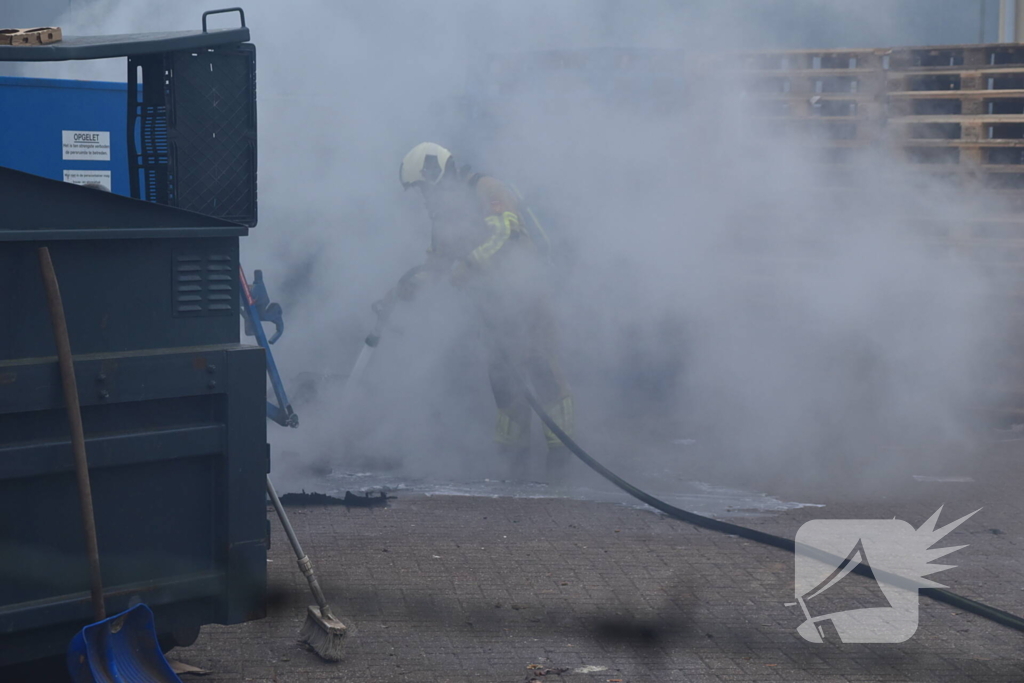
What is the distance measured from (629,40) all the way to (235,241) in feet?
16.5

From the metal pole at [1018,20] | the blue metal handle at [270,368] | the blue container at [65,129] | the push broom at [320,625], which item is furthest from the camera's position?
the metal pole at [1018,20]

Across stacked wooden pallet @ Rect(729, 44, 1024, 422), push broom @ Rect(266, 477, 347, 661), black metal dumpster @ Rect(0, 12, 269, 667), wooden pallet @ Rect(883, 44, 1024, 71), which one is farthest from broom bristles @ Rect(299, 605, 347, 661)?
wooden pallet @ Rect(883, 44, 1024, 71)

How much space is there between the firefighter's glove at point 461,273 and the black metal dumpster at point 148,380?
278 cm

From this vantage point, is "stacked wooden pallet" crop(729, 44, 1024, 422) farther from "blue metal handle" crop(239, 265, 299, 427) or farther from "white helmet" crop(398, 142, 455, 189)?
"blue metal handle" crop(239, 265, 299, 427)

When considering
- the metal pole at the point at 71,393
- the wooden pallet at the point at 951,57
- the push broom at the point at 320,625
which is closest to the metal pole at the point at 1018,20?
the wooden pallet at the point at 951,57

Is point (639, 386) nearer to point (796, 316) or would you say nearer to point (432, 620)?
point (796, 316)

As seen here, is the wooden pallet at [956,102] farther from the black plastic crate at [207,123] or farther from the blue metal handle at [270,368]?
the black plastic crate at [207,123]

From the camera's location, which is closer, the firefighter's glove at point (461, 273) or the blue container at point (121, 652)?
the blue container at point (121, 652)

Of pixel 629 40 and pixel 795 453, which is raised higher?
pixel 629 40

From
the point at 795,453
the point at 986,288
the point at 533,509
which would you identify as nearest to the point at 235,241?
the point at 533,509

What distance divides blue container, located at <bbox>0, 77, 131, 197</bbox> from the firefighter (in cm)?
151

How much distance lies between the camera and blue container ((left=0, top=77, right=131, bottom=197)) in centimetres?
405

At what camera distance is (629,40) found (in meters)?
6.80

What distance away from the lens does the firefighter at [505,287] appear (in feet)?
17.4
